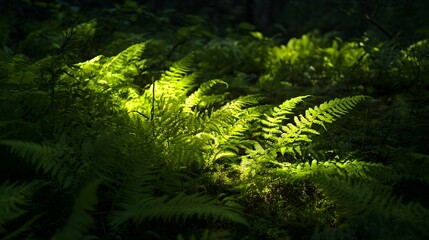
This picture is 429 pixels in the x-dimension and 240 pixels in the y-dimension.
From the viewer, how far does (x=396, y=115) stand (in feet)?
13.8

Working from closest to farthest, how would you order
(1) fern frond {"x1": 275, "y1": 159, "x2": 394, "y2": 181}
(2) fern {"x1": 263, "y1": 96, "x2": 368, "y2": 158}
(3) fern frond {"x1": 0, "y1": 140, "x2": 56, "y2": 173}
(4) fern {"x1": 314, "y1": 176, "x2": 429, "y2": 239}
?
(4) fern {"x1": 314, "y1": 176, "x2": 429, "y2": 239}
(3) fern frond {"x1": 0, "y1": 140, "x2": 56, "y2": 173}
(1) fern frond {"x1": 275, "y1": 159, "x2": 394, "y2": 181}
(2) fern {"x1": 263, "y1": 96, "x2": 368, "y2": 158}

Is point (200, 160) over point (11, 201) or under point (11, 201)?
over

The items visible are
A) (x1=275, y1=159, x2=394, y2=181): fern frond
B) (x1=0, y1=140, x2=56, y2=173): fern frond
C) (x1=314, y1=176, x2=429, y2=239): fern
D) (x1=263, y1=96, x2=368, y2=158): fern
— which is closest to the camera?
(x1=314, y1=176, x2=429, y2=239): fern

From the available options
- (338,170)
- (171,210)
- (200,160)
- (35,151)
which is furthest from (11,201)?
(338,170)

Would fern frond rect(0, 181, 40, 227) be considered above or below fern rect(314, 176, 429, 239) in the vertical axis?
below

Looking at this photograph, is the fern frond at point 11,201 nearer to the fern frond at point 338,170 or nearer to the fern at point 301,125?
the fern frond at point 338,170

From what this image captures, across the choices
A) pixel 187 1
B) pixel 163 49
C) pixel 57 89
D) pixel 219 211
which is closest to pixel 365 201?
pixel 219 211

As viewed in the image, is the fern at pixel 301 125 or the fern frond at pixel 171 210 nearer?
the fern frond at pixel 171 210

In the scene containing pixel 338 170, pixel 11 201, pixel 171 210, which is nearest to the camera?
pixel 11 201

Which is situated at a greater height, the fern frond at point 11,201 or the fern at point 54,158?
the fern at point 54,158

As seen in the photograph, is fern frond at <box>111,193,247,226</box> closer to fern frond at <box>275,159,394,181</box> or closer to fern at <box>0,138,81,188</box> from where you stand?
fern at <box>0,138,81,188</box>

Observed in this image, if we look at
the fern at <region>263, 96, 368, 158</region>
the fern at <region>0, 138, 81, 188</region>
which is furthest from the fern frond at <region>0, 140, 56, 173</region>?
the fern at <region>263, 96, 368, 158</region>

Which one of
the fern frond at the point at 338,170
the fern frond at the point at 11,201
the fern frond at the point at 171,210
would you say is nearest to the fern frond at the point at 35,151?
the fern frond at the point at 11,201

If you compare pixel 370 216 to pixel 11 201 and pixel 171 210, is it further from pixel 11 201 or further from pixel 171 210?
pixel 11 201
